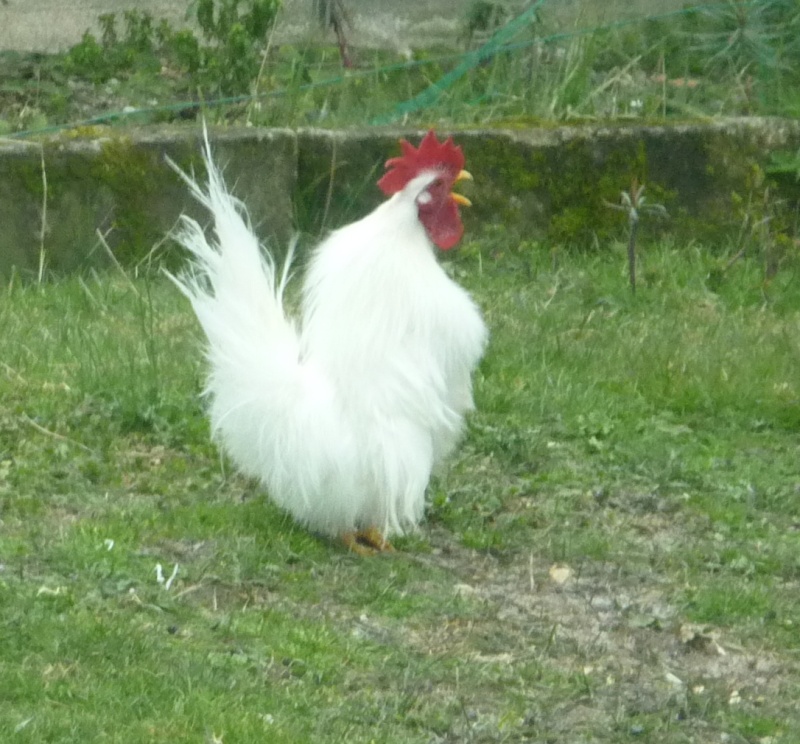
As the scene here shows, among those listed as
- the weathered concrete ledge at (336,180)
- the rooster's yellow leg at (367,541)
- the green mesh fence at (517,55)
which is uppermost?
the green mesh fence at (517,55)

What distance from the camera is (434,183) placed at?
486 cm

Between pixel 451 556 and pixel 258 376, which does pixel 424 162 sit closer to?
pixel 258 376

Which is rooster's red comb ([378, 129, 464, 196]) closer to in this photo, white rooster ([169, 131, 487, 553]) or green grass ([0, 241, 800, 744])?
white rooster ([169, 131, 487, 553])

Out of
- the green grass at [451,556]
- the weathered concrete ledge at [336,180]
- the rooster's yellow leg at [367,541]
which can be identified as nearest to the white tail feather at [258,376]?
the rooster's yellow leg at [367,541]

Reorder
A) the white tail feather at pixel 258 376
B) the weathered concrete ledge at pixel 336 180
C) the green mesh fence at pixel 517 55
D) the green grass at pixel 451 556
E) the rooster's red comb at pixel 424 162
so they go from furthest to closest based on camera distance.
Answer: the green mesh fence at pixel 517 55 → the weathered concrete ledge at pixel 336 180 → the rooster's red comb at pixel 424 162 → the white tail feather at pixel 258 376 → the green grass at pixel 451 556

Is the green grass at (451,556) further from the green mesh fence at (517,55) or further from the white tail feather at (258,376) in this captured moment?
the green mesh fence at (517,55)

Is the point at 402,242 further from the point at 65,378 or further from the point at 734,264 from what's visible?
the point at 734,264

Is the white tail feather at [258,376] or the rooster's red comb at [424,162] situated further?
the rooster's red comb at [424,162]

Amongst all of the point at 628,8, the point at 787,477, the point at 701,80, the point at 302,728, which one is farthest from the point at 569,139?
the point at 302,728

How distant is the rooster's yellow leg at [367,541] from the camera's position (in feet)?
16.0

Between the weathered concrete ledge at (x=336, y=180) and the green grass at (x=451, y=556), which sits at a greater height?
the weathered concrete ledge at (x=336, y=180)

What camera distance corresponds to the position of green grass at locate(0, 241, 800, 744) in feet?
12.5

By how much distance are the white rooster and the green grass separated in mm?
259

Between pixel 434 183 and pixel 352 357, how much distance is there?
605 mm
